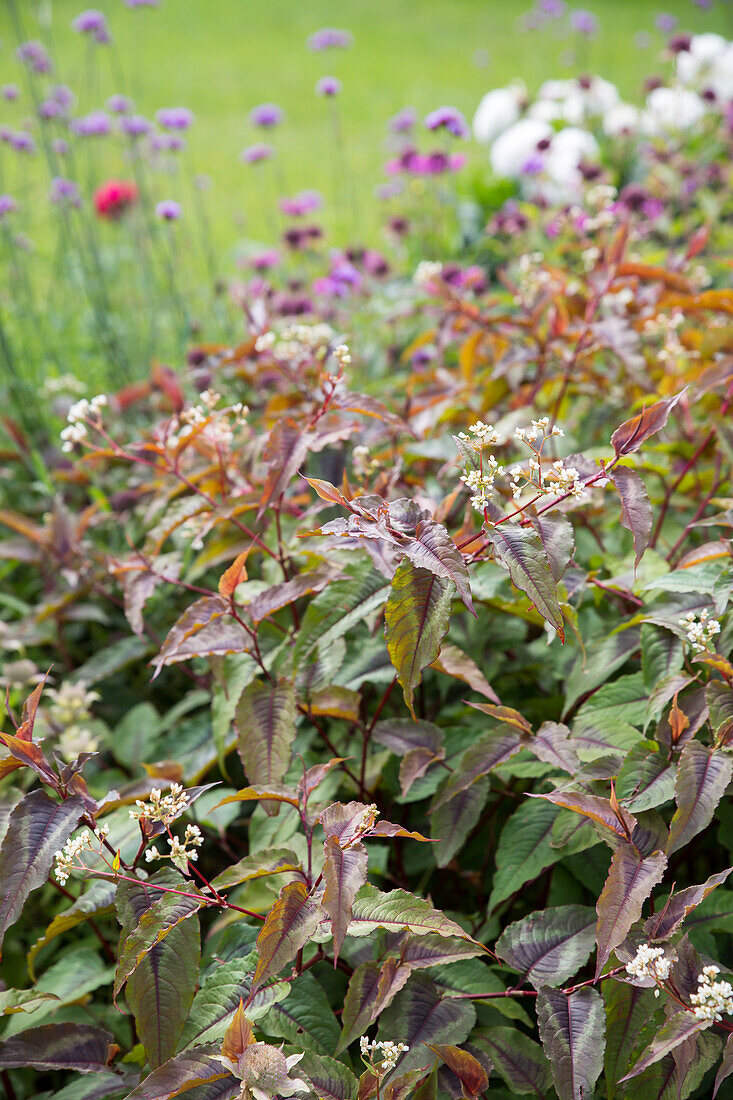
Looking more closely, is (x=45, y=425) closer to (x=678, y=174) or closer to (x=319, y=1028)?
(x=319, y=1028)

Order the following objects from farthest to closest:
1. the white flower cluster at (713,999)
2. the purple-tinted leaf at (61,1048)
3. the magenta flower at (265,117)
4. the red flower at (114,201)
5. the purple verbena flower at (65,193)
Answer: the red flower at (114,201)
the magenta flower at (265,117)
the purple verbena flower at (65,193)
the purple-tinted leaf at (61,1048)
the white flower cluster at (713,999)

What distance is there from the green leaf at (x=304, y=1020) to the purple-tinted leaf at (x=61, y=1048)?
188 mm

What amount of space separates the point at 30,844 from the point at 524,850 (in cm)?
52

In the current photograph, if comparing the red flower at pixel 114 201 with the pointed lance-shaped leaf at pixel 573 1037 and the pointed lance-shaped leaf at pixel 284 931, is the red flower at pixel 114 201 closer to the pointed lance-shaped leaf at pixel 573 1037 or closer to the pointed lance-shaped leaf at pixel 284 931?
the pointed lance-shaped leaf at pixel 284 931

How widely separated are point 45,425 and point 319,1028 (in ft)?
6.16

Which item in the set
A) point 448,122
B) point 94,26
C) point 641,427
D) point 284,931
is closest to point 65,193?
point 94,26

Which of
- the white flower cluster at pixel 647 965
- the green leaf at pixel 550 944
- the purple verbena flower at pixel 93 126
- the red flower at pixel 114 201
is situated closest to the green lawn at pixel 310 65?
the red flower at pixel 114 201

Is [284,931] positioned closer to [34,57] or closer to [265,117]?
[34,57]

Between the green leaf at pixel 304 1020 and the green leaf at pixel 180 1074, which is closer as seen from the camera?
the green leaf at pixel 180 1074

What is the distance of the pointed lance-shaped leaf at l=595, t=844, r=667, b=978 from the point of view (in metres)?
0.75

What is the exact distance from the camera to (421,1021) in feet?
2.83

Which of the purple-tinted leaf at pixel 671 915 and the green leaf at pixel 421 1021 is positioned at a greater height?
the purple-tinted leaf at pixel 671 915

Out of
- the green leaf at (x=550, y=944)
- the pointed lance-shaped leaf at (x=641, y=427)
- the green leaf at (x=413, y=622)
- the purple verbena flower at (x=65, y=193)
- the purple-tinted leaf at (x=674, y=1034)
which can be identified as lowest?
the green leaf at (x=550, y=944)

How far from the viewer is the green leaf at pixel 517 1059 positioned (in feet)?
2.80
